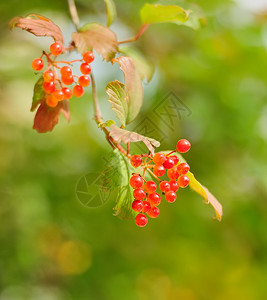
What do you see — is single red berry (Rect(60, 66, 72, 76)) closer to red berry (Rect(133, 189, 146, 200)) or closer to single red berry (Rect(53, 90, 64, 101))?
single red berry (Rect(53, 90, 64, 101))

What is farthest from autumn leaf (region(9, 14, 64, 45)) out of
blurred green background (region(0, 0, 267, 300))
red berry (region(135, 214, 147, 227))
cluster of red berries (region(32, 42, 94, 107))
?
blurred green background (region(0, 0, 267, 300))

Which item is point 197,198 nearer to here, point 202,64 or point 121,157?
point 202,64

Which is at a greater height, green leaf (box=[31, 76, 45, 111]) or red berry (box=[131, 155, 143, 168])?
green leaf (box=[31, 76, 45, 111])

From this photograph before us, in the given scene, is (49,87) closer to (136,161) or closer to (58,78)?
(58,78)

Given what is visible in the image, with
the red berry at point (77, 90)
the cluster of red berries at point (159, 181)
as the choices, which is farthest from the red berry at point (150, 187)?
the red berry at point (77, 90)

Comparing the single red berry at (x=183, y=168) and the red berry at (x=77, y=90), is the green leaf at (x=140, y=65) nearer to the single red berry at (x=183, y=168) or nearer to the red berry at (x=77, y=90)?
the red berry at (x=77, y=90)
